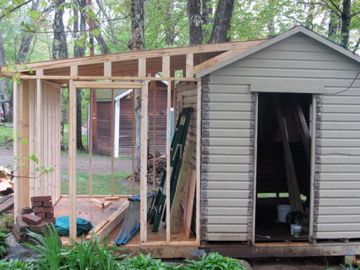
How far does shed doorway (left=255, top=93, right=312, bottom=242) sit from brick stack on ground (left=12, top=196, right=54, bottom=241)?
2.82m

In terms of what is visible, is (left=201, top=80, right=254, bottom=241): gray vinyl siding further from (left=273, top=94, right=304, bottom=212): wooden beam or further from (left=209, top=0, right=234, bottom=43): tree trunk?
(left=209, top=0, right=234, bottom=43): tree trunk

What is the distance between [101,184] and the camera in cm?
1101

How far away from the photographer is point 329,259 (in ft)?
19.2

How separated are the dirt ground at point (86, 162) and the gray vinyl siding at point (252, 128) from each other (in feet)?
27.4

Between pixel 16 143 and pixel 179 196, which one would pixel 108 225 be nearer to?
pixel 179 196

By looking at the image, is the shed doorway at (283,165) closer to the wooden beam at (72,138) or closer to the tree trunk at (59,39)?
the wooden beam at (72,138)

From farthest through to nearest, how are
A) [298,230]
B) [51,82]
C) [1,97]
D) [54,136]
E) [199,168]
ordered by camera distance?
[1,97]
[54,136]
[51,82]
[298,230]
[199,168]

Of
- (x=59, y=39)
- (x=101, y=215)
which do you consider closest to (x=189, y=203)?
(x=101, y=215)

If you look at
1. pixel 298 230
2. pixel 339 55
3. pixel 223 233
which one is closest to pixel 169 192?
pixel 223 233

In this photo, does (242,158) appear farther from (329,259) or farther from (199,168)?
(329,259)

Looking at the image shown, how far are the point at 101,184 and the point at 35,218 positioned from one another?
563cm

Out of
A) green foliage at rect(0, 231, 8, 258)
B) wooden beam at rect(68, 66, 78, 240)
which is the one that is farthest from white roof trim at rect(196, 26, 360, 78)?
green foliage at rect(0, 231, 8, 258)

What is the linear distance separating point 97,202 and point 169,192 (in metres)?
2.60

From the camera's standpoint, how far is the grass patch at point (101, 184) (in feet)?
32.9
